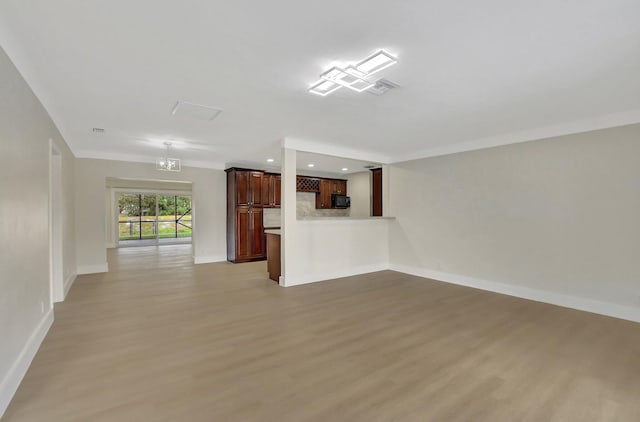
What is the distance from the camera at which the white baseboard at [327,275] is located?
473cm

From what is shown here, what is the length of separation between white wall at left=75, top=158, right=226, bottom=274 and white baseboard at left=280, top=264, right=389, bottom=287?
124 inches

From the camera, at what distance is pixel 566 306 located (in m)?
3.81

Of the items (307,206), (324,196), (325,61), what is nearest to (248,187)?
(307,206)

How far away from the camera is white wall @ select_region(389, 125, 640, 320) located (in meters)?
3.43

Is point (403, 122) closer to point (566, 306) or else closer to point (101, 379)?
point (566, 306)

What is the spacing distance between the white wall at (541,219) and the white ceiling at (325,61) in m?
0.44

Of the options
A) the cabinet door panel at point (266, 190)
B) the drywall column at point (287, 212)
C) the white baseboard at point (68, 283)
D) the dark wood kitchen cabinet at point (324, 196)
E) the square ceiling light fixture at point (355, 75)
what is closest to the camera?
the square ceiling light fixture at point (355, 75)

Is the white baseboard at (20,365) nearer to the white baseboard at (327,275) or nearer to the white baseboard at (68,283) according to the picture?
the white baseboard at (68,283)

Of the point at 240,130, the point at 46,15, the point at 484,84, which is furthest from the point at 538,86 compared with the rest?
the point at 46,15

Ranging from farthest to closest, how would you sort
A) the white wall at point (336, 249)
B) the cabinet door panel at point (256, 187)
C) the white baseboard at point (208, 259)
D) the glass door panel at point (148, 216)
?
1. the glass door panel at point (148, 216)
2. the cabinet door panel at point (256, 187)
3. the white baseboard at point (208, 259)
4. the white wall at point (336, 249)

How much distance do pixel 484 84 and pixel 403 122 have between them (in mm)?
1221

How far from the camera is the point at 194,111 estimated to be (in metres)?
3.37

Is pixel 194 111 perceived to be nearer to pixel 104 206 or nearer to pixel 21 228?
pixel 21 228

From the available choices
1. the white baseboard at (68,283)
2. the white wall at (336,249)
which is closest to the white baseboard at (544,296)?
the white wall at (336,249)
